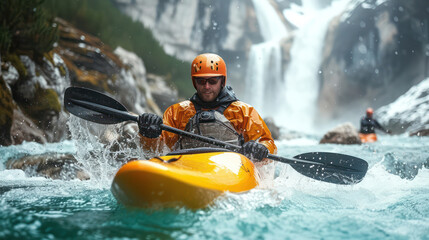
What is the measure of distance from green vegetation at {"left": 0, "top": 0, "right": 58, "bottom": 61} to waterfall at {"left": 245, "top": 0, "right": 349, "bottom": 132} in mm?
20004

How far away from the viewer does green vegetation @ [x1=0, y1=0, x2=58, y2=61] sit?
7.07 m

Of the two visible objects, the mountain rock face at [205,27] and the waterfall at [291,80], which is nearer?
the waterfall at [291,80]

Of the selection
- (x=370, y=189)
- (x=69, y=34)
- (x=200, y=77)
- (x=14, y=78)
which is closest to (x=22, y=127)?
(x=14, y=78)

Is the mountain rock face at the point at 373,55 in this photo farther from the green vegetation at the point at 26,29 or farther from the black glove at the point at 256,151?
the black glove at the point at 256,151

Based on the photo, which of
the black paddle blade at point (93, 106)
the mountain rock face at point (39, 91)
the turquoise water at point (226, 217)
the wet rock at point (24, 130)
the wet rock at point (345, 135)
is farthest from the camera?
the wet rock at point (345, 135)

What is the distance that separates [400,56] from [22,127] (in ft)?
78.3

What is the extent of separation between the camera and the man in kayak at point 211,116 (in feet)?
9.54

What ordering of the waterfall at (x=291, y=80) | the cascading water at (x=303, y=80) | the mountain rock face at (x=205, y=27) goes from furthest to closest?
the mountain rock face at (x=205, y=27) < the waterfall at (x=291, y=80) < the cascading water at (x=303, y=80)

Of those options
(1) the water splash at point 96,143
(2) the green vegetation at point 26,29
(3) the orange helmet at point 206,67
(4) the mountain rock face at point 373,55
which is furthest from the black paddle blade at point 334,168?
(4) the mountain rock face at point 373,55

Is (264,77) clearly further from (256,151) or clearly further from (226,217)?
(226,217)

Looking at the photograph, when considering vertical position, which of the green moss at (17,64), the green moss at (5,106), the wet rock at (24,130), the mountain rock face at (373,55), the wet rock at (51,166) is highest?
the mountain rock face at (373,55)

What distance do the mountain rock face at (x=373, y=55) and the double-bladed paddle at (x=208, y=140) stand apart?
→ 886 inches

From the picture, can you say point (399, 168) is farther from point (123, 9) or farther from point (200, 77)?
Answer: point (123, 9)

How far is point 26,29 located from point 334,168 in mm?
7201
